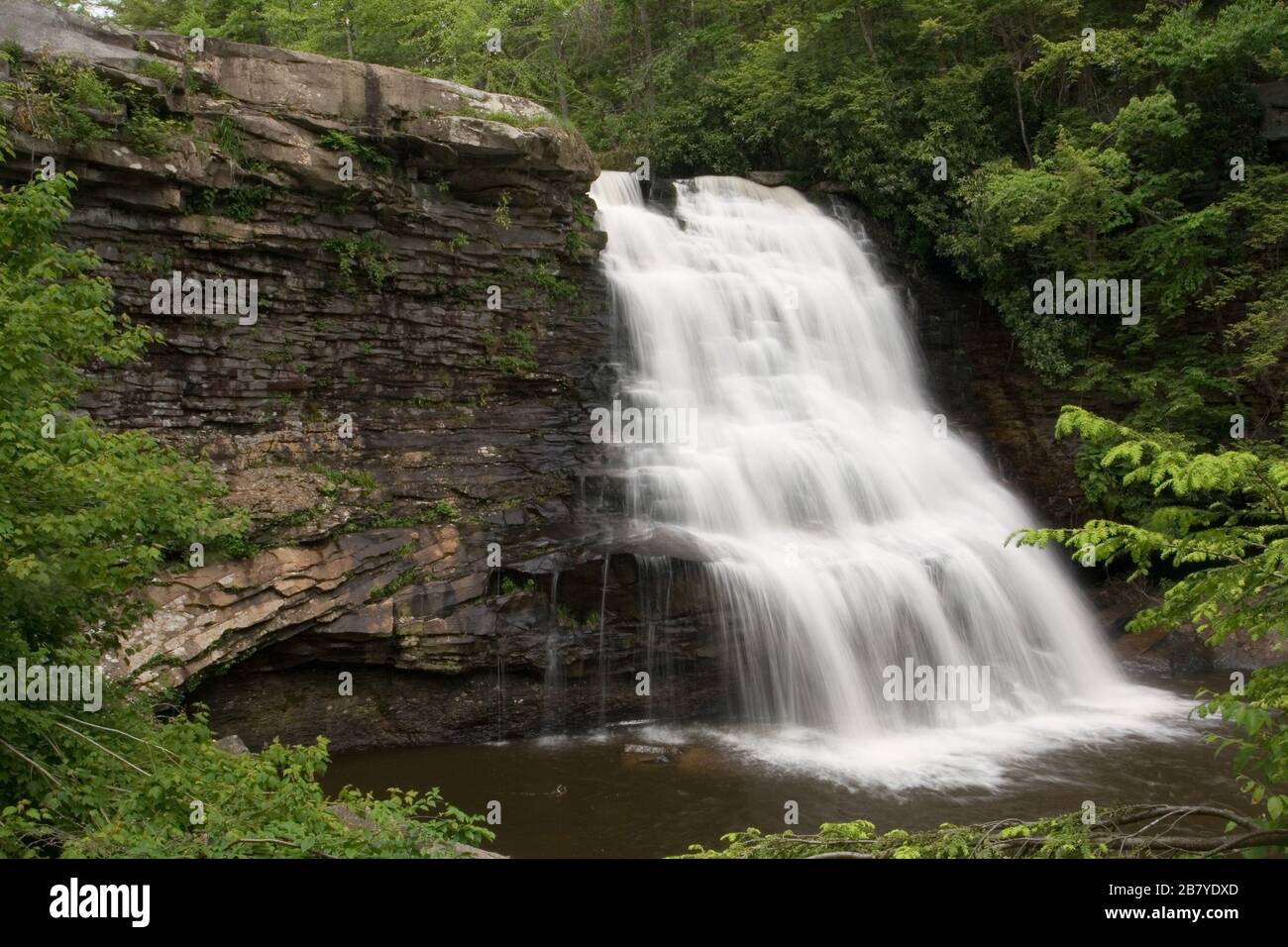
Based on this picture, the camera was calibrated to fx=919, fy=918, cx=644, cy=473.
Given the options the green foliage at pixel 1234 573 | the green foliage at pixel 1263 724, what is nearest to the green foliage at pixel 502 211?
the green foliage at pixel 1234 573

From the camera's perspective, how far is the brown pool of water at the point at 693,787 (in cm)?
938

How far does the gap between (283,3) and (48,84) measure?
16.1 m

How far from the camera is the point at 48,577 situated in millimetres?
5105

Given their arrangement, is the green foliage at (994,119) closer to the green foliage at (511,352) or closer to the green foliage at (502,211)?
the green foliage at (502,211)

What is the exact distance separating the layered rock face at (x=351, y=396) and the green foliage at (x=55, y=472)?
4659mm

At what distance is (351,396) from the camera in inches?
510

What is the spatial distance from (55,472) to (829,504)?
11.2 m

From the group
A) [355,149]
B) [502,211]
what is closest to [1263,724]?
[355,149]

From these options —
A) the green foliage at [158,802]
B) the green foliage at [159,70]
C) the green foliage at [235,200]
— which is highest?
the green foliage at [159,70]

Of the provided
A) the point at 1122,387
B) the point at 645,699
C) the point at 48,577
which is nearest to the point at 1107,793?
the point at 645,699

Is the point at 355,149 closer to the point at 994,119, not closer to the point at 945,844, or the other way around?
the point at 945,844

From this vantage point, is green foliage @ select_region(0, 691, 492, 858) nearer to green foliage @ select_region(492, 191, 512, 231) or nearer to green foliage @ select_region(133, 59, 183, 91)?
green foliage @ select_region(133, 59, 183, 91)

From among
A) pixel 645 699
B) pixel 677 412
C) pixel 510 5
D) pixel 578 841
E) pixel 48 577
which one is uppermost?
pixel 510 5
